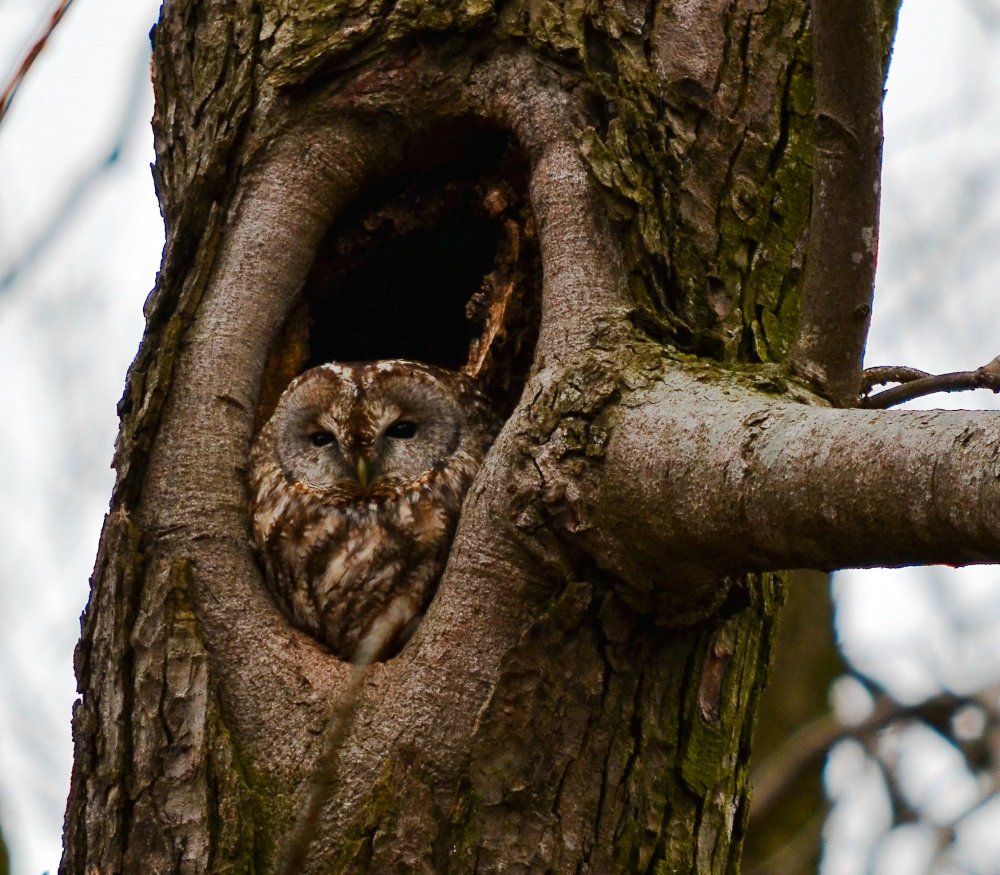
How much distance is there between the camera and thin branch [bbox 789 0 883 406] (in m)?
1.74

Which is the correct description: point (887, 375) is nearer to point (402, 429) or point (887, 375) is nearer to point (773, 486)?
point (773, 486)

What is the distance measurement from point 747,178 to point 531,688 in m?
1.18

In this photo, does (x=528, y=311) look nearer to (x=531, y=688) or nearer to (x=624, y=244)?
(x=624, y=244)

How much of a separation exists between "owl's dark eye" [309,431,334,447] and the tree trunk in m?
0.50

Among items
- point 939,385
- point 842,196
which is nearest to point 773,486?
point 842,196

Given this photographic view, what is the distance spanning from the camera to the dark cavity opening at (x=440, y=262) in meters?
2.86

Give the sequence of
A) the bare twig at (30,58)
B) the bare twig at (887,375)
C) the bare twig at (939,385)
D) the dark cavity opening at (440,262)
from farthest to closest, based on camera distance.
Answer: the dark cavity opening at (440,262) < the bare twig at (887,375) < the bare twig at (939,385) < the bare twig at (30,58)

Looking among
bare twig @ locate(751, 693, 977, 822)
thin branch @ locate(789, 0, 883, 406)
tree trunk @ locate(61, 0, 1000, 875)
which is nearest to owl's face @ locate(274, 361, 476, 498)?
tree trunk @ locate(61, 0, 1000, 875)

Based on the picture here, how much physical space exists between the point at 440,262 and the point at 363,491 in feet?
2.10

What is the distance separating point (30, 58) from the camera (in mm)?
1150

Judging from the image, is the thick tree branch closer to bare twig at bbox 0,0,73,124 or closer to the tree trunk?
the tree trunk

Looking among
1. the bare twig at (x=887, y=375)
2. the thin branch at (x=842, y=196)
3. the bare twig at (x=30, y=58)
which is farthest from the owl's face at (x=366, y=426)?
the bare twig at (x=30, y=58)

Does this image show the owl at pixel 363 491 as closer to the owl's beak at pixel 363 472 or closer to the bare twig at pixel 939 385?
the owl's beak at pixel 363 472

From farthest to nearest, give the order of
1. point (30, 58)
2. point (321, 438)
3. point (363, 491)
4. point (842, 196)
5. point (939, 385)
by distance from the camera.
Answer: point (321, 438) < point (363, 491) < point (939, 385) < point (842, 196) < point (30, 58)
